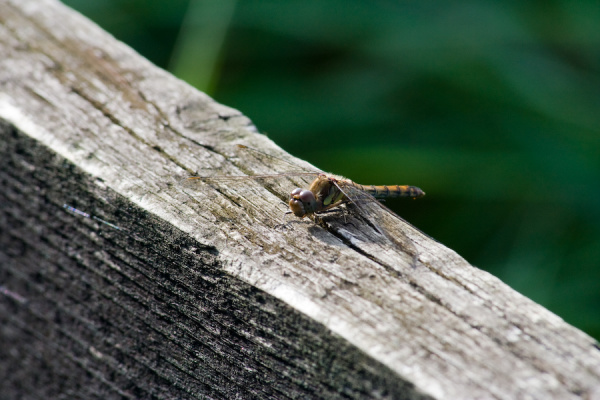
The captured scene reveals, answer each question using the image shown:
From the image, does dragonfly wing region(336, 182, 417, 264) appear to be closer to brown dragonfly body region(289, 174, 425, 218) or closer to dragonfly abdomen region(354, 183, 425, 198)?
brown dragonfly body region(289, 174, 425, 218)

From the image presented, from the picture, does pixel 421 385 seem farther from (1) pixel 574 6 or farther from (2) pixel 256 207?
(1) pixel 574 6

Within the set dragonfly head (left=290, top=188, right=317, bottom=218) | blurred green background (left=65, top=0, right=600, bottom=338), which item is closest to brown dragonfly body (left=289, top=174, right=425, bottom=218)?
dragonfly head (left=290, top=188, right=317, bottom=218)

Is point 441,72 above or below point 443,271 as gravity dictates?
above

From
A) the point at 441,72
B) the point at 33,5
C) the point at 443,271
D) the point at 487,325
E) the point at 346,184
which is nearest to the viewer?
the point at 487,325

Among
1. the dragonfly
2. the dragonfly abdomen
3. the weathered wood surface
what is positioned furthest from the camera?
the dragonfly abdomen

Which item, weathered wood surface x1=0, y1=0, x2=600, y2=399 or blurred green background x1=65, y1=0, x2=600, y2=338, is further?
blurred green background x1=65, y1=0, x2=600, y2=338

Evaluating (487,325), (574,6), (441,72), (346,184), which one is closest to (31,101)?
(346,184)

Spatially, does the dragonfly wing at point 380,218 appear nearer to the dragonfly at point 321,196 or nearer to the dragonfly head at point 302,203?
the dragonfly at point 321,196
